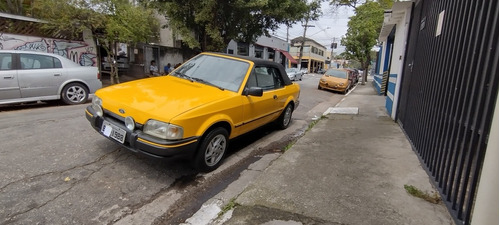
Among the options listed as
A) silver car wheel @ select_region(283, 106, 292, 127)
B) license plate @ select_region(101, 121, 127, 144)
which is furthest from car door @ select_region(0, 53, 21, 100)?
silver car wheel @ select_region(283, 106, 292, 127)

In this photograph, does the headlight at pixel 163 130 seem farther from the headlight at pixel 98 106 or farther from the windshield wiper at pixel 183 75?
the windshield wiper at pixel 183 75

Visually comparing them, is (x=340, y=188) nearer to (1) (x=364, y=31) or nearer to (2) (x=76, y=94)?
(2) (x=76, y=94)

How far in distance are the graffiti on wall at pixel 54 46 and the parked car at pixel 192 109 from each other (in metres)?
9.84

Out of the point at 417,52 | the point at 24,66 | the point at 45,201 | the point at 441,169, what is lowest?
the point at 45,201

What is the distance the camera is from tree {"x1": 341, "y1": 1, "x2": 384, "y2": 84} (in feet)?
67.8

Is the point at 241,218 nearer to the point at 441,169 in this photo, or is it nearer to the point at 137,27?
the point at 441,169

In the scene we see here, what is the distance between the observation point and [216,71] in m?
4.37

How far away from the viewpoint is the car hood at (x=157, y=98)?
302 centimetres

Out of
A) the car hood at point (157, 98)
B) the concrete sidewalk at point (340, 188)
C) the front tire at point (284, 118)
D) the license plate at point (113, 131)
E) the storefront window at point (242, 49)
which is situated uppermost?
the storefront window at point (242, 49)

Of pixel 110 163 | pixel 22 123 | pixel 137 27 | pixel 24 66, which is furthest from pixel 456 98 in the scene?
pixel 137 27

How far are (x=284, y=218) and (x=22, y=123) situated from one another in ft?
18.4

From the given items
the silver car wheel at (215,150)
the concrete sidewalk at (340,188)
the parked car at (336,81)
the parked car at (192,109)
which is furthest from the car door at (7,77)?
the parked car at (336,81)

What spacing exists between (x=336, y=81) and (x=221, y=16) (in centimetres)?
745

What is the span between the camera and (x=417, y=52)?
500cm
